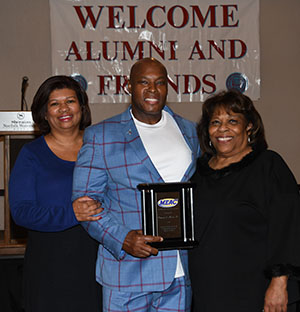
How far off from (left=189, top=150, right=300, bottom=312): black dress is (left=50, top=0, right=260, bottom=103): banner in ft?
11.9

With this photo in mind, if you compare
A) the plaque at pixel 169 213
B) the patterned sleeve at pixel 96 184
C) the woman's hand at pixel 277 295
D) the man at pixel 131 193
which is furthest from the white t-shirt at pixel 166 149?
the woman's hand at pixel 277 295

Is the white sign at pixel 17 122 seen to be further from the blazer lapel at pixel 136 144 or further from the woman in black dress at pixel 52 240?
the blazer lapel at pixel 136 144

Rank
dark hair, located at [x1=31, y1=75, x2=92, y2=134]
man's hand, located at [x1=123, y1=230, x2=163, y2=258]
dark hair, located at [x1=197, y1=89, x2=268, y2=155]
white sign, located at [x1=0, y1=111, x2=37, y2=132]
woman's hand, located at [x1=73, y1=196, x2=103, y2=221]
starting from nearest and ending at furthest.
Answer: man's hand, located at [x1=123, y1=230, x2=163, y2=258], woman's hand, located at [x1=73, y1=196, x2=103, y2=221], dark hair, located at [x1=197, y1=89, x2=268, y2=155], dark hair, located at [x1=31, y1=75, x2=92, y2=134], white sign, located at [x1=0, y1=111, x2=37, y2=132]

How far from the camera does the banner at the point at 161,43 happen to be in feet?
17.6

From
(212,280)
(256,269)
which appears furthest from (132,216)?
(256,269)

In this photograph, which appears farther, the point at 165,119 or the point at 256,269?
the point at 165,119

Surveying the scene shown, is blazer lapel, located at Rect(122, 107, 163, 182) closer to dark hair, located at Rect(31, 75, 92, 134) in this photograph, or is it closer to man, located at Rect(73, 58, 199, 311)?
man, located at Rect(73, 58, 199, 311)

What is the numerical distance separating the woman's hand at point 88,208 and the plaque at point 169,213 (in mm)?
220

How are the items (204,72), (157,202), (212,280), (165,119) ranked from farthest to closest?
(204,72)
(165,119)
(212,280)
(157,202)

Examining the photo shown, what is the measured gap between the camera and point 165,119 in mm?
2158

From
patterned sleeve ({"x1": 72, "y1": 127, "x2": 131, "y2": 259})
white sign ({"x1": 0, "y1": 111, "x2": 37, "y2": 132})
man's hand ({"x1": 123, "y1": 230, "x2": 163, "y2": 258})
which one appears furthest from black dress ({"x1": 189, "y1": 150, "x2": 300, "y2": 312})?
white sign ({"x1": 0, "y1": 111, "x2": 37, "y2": 132})

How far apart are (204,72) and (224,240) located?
12.5 ft

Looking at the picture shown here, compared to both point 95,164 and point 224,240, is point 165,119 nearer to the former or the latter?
point 95,164

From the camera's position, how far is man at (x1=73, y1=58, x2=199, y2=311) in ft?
6.36
